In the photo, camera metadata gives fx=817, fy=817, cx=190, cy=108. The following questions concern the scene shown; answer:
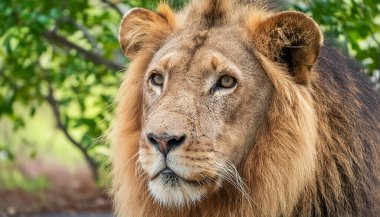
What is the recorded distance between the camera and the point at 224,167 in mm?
3604

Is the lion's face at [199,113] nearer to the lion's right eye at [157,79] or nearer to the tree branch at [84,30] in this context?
the lion's right eye at [157,79]

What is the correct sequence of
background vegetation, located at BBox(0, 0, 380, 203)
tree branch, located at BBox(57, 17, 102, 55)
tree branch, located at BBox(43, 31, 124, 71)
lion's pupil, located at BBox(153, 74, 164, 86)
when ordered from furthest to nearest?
tree branch, located at BBox(43, 31, 124, 71) < tree branch, located at BBox(57, 17, 102, 55) < background vegetation, located at BBox(0, 0, 380, 203) < lion's pupil, located at BBox(153, 74, 164, 86)

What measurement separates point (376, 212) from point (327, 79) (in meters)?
0.67

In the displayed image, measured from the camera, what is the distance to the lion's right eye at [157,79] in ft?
12.7

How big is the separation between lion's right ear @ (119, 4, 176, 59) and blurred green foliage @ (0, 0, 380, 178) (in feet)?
1.88

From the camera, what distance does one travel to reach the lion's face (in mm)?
3482

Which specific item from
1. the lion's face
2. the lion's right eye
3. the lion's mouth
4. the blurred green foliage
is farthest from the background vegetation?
the lion's mouth

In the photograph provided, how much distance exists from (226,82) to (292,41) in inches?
14.0

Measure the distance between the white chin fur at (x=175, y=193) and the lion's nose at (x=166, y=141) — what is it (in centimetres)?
16

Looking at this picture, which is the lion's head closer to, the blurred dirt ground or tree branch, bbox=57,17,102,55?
tree branch, bbox=57,17,102,55

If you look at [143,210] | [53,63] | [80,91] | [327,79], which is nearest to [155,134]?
[143,210]

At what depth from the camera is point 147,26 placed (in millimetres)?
4164

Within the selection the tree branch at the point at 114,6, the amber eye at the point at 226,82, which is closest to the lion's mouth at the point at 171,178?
the amber eye at the point at 226,82

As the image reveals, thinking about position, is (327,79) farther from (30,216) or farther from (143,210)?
(30,216)
